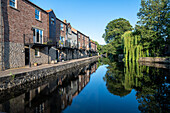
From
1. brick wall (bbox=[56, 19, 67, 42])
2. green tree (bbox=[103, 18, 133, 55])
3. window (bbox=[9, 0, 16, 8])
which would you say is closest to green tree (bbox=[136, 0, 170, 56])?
green tree (bbox=[103, 18, 133, 55])

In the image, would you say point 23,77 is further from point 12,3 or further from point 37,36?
point 12,3

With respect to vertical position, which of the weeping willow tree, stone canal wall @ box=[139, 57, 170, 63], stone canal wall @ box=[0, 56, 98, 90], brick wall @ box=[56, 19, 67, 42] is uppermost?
brick wall @ box=[56, 19, 67, 42]

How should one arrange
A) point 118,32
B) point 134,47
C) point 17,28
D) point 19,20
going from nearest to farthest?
1. point 17,28
2. point 19,20
3. point 134,47
4. point 118,32

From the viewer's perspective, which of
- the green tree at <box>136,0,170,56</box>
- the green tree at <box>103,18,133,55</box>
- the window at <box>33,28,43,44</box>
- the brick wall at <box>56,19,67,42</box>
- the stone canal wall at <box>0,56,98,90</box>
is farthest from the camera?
the green tree at <box>103,18,133,55</box>

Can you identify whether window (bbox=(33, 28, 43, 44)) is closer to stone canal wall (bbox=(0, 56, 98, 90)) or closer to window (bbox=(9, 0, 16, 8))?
window (bbox=(9, 0, 16, 8))

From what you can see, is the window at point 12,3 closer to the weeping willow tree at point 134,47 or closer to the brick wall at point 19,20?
the brick wall at point 19,20

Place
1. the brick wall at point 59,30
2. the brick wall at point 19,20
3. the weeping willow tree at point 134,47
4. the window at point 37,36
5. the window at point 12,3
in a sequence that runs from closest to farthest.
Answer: the brick wall at point 19,20
the window at point 12,3
the window at point 37,36
the brick wall at point 59,30
the weeping willow tree at point 134,47

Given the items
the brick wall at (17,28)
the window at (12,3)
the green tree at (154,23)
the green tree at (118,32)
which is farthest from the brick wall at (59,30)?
the green tree at (118,32)

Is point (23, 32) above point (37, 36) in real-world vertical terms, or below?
above

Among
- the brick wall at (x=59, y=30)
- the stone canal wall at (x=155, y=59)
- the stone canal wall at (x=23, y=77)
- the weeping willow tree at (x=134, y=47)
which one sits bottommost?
the stone canal wall at (x=23, y=77)

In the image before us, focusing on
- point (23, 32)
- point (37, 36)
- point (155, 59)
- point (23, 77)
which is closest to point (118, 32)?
point (155, 59)

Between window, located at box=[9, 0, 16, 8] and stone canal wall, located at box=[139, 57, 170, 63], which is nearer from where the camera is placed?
window, located at box=[9, 0, 16, 8]

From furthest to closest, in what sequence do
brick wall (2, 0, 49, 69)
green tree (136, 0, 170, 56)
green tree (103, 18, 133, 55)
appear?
green tree (103, 18, 133, 55)
green tree (136, 0, 170, 56)
brick wall (2, 0, 49, 69)

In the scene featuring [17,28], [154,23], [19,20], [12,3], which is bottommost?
[17,28]
